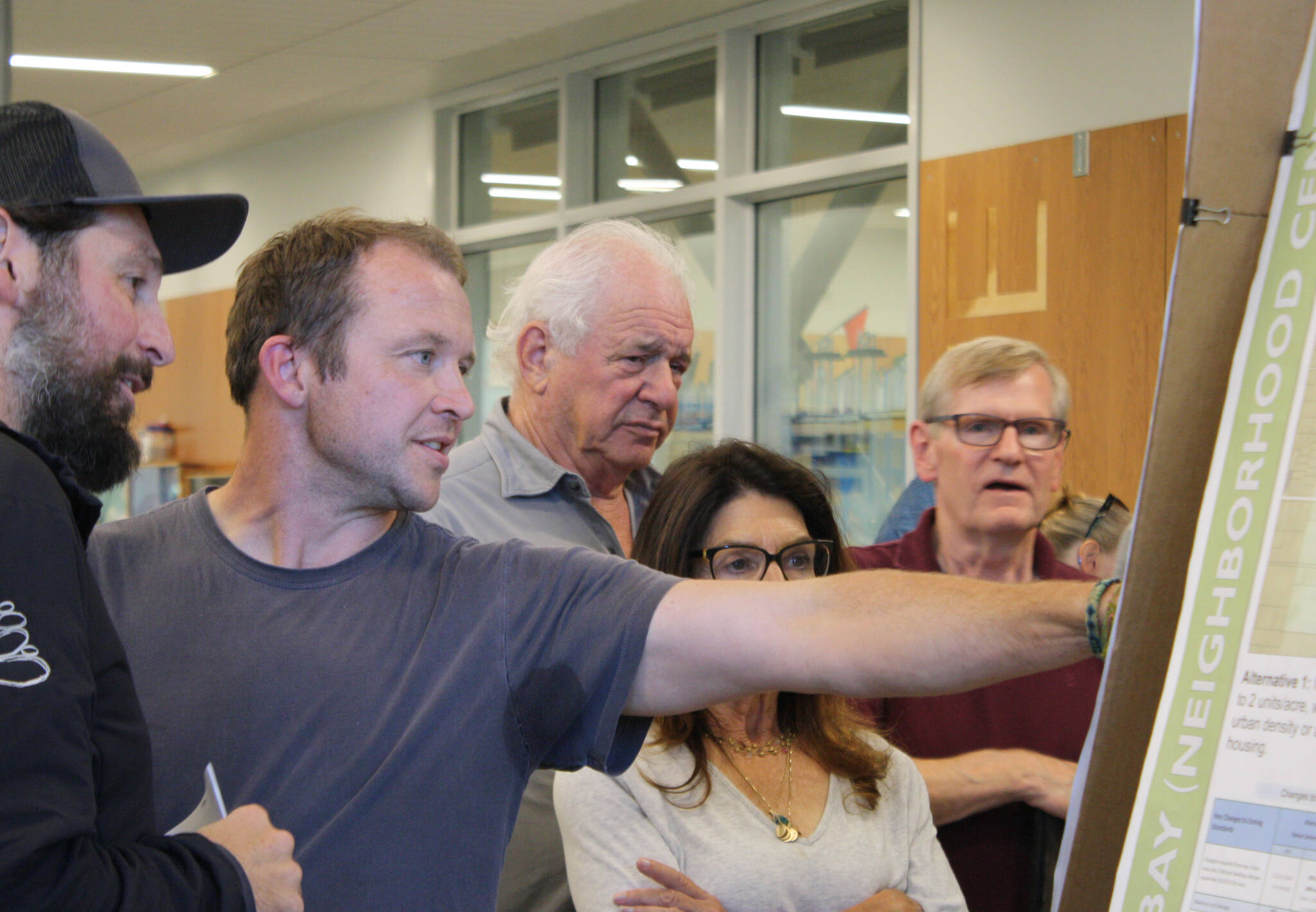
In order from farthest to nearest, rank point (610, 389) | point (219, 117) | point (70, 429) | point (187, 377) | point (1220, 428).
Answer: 1. point (187, 377)
2. point (219, 117)
3. point (610, 389)
4. point (70, 429)
5. point (1220, 428)

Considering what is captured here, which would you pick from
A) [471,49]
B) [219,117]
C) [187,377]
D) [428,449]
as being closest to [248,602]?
[428,449]

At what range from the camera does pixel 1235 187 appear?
792mm

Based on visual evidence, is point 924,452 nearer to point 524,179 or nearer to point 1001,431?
point 1001,431

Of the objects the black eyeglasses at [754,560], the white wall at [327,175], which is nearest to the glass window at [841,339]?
the white wall at [327,175]

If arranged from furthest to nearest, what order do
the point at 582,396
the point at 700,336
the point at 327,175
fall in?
the point at 327,175
the point at 700,336
the point at 582,396

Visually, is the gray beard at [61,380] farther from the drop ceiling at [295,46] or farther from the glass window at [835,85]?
the drop ceiling at [295,46]

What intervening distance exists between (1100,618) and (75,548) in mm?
728

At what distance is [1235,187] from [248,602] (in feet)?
3.30

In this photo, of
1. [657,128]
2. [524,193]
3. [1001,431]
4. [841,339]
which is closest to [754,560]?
[1001,431]

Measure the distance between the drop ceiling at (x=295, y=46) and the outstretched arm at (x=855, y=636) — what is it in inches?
162

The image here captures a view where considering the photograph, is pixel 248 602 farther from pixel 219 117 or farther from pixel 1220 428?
pixel 219 117

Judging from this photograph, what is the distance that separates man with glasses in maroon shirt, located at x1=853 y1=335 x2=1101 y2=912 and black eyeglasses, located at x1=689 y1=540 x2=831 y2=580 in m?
0.23

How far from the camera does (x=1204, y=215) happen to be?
2.60 ft

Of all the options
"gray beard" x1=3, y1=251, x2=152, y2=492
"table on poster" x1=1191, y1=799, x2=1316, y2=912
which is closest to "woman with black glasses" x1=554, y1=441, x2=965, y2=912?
"gray beard" x1=3, y1=251, x2=152, y2=492
